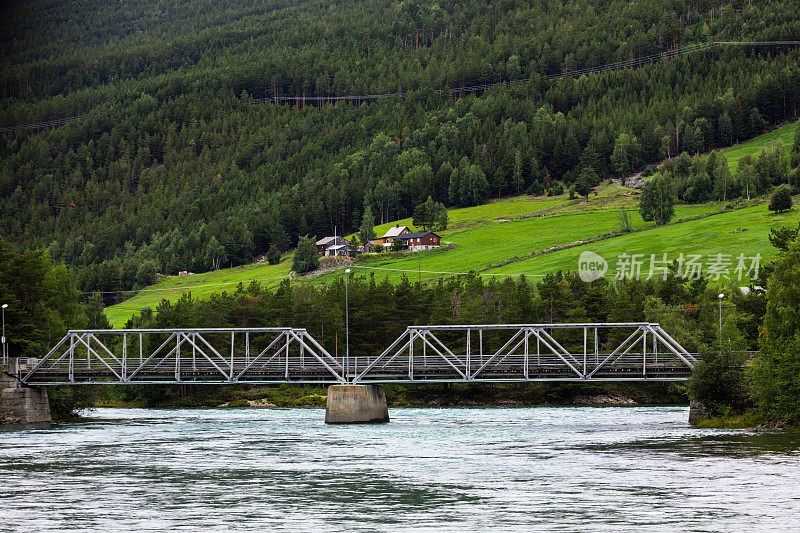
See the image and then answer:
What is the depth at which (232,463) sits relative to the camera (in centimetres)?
6153

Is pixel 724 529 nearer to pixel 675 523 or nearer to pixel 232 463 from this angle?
pixel 675 523

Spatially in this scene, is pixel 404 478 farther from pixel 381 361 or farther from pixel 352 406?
pixel 381 361

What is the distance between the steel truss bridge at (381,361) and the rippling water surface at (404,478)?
247 inches

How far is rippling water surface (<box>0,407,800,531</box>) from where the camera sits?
131 feet

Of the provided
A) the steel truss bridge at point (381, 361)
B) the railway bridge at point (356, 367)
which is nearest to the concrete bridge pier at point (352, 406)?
the railway bridge at point (356, 367)

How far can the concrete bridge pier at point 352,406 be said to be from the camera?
9131 centimetres

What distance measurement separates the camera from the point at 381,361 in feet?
414

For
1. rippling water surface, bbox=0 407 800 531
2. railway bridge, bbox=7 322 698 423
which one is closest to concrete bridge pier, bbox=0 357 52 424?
railway bridge, bbox=7 322 698 423

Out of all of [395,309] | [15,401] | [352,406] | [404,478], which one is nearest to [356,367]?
[352,406]

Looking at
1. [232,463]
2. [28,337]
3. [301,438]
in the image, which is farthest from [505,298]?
[232,463]

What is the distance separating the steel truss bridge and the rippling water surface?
6.26 m

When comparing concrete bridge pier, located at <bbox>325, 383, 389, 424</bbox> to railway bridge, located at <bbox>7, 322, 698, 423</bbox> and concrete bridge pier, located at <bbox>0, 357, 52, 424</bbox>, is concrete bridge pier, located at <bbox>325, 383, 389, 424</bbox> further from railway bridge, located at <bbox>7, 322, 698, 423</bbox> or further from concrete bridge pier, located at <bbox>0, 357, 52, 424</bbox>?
concrete bridge pier, located at <bbox>0, 357, 52, 424</bbox>

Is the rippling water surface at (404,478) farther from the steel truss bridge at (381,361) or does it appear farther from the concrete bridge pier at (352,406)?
the steel truss bridge at (381,361)

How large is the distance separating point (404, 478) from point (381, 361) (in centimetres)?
7267
